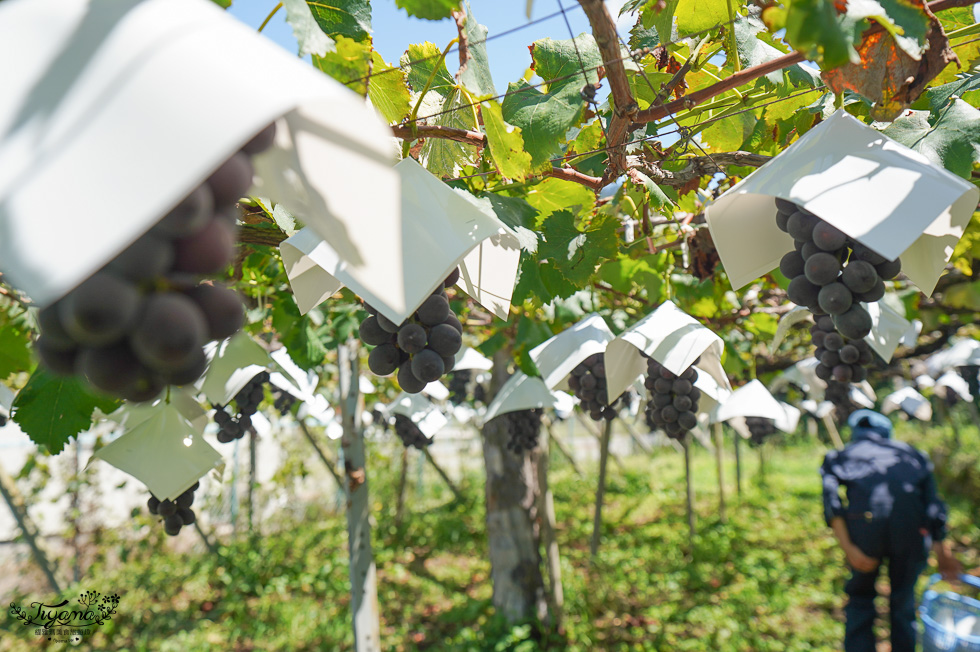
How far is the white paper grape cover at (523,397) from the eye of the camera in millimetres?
2744

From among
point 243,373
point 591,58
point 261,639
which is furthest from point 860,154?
point 261,639

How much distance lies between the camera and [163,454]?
196 centimetres

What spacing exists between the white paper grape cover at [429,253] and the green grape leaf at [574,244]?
0.48 m

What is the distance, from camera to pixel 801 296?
4.16 ft

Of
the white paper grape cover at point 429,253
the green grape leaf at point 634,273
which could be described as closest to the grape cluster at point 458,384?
the green grape leaf at point 634,273

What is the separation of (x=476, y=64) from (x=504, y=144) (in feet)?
0.60

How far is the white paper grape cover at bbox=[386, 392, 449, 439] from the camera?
379 cm

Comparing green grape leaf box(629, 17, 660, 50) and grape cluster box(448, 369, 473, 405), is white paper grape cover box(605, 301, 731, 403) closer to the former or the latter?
green grape leaf box(629, 17, 660, 50)

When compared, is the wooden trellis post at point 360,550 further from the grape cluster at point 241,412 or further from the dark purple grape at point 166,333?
the dark purple grape at point 166,333

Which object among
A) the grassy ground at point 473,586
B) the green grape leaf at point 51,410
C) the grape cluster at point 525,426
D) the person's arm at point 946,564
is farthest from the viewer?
the grassy ground at point 473,586

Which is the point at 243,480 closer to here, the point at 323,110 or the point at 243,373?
the point at 243,373

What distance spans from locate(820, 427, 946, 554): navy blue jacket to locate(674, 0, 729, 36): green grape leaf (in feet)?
13.2

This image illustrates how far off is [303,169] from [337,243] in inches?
3.1

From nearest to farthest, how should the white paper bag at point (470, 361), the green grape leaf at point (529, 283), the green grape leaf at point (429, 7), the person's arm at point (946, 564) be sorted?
the green grape leaf at point (429, 7) → the green grape leaf at point (529, 283) → the white paper bag at point (470, 361) → the person's arm at point (946, 564)
